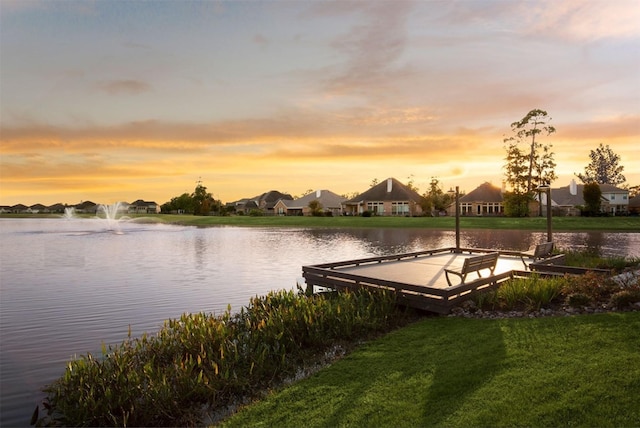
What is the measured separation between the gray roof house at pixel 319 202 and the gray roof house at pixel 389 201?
785cm

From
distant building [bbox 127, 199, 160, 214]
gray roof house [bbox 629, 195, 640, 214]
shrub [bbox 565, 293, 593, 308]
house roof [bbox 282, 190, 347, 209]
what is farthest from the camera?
distant building [bbox 127, 199, 160, 214]

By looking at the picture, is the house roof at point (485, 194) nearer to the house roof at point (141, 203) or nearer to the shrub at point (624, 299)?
the shrub at point (624, 299)

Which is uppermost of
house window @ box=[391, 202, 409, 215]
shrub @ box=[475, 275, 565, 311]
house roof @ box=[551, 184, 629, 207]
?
house roof @ box=[551, 184, 629, 207]

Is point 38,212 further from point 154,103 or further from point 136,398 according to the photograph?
point 136,398

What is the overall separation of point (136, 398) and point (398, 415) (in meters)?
4.17

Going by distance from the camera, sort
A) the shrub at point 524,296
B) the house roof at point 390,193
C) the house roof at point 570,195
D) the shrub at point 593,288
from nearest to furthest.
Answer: the shrub at point 593,288
the shrub at point 524,296
the house roof at point 570,195
the house roof at point 390,193

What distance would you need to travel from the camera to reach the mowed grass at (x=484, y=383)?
5473 mm

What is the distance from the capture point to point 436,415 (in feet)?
18.6

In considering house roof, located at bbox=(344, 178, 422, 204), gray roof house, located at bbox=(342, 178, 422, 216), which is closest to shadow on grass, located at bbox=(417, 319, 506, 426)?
gray roof house, located at bbox=(342, 178, 422, 216)

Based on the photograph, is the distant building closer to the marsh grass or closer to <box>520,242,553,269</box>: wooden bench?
<box>520,242,553,269</box>: wooden bench

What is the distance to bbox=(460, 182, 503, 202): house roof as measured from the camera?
74500 mm

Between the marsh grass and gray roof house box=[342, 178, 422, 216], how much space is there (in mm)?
66799

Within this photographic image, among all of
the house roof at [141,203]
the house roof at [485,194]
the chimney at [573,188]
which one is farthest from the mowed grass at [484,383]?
the house roof at [141,203]

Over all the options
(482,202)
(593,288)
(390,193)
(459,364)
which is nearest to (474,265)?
(593,288)
